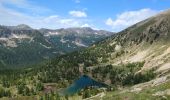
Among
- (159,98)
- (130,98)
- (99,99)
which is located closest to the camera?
(159,98)

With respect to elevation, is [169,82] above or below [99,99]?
above

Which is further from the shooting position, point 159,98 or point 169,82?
point 169,82

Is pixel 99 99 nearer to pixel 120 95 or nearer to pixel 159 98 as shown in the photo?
pixel 120 95

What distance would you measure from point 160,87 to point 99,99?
17.7 metres

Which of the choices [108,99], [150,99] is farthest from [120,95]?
[150,99]

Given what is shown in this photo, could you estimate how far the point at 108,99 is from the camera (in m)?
85.2

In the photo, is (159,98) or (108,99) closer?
(159,98)

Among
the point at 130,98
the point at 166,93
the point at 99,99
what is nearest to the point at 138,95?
the point at 130,98

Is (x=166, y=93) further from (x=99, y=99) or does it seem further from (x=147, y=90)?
(x=99, y=99)

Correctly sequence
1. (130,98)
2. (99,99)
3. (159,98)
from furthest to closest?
(99,99) → (130,98) → (159,98)

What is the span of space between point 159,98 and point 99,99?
19.8m

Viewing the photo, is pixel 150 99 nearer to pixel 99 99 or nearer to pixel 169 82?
pixel 169 82

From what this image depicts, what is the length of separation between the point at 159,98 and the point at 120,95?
479 inches

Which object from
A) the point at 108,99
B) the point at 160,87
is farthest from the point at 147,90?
the point at 108,99
